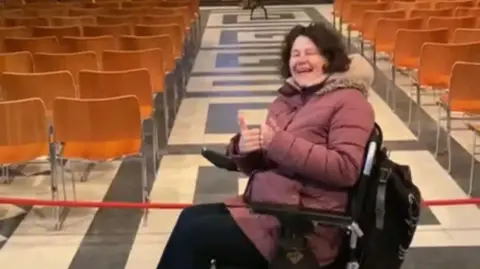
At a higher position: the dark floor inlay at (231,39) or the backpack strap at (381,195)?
the backpack strap at (381,195)

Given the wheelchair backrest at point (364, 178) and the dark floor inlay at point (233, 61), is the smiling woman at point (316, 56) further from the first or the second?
the dark floor inlay at point (233, 61)

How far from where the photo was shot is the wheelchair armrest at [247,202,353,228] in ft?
7.33

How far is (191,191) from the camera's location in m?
4.52

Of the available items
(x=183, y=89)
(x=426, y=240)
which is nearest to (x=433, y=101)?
(x=183, y=89)

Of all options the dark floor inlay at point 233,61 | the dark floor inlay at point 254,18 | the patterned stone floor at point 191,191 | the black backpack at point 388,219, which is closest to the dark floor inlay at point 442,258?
the patterned stone floor at point 191,191

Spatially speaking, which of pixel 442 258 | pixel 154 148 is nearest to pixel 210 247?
pixel 442 258

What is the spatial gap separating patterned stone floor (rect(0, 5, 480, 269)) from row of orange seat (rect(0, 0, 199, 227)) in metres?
0.22

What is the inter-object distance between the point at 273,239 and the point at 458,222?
6.17ft

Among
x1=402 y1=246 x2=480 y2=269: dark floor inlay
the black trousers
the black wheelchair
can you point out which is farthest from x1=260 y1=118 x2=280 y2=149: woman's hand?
x1=402 y1=246 x2=480 y2=269: dark floor inlay

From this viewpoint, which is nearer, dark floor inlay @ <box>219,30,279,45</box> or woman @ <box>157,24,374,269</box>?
woman @ <box>157,24,374,269</box>

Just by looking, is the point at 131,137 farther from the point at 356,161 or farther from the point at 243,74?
the point at 243,74

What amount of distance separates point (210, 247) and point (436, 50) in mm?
3362

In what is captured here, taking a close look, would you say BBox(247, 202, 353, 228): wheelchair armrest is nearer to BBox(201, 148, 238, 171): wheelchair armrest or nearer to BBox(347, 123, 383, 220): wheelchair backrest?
BBox(347, 123, 383, 220): wheelchair backrest

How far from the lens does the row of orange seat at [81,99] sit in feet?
12.6
